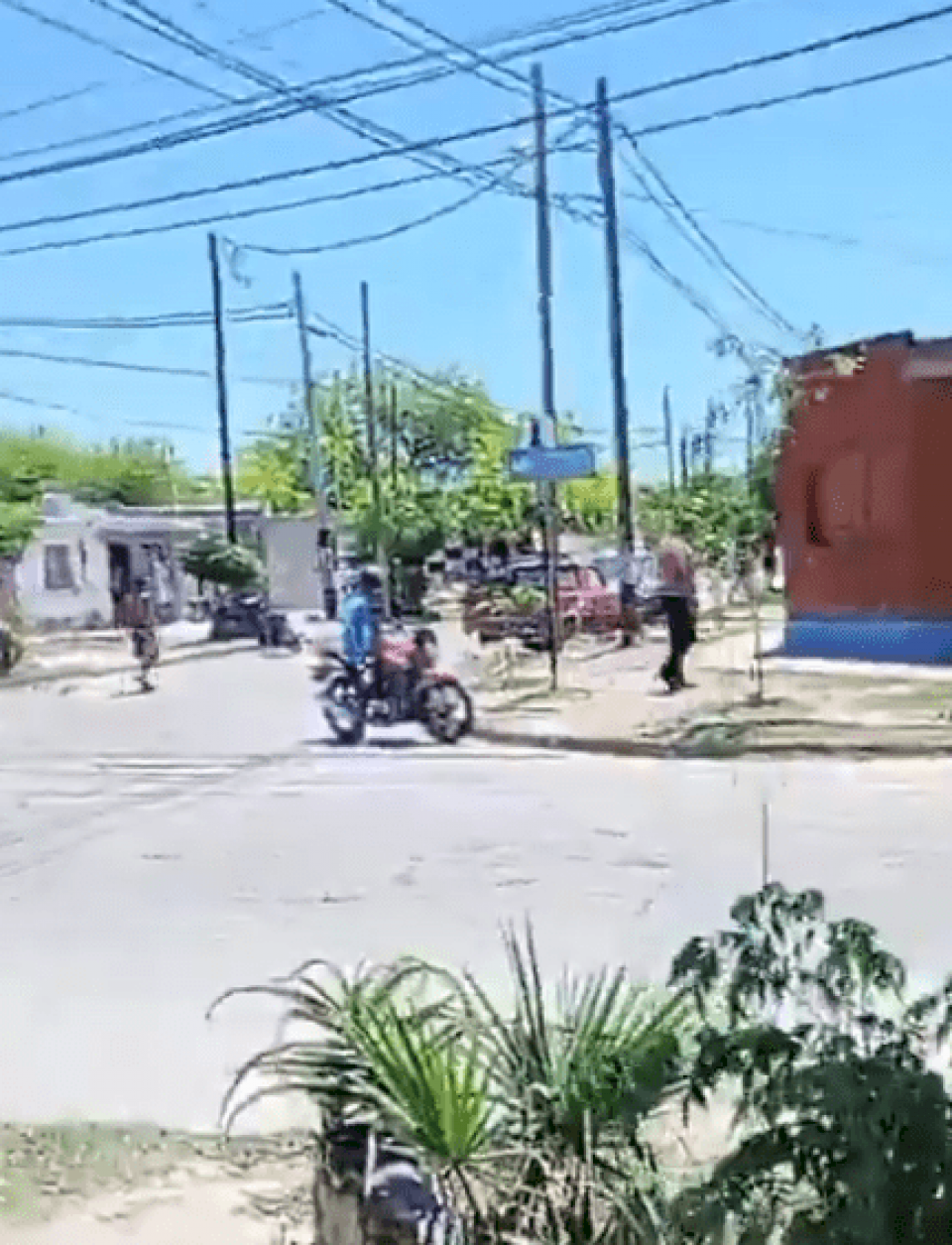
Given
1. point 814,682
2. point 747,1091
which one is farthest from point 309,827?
point 747,1091

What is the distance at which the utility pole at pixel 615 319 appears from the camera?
11.3 feet

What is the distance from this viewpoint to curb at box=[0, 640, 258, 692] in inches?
244

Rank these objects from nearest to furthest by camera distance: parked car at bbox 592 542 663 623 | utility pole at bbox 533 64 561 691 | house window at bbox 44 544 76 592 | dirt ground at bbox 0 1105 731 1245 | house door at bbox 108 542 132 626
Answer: dirt ground at bbox 0 1105 731 1245 < utility pole at bbox 533 64 561 691 < parked car at bbox 592 542 663 623 < house door at bbox 108 542 132 626 < house window at bbox 44 544 76 592

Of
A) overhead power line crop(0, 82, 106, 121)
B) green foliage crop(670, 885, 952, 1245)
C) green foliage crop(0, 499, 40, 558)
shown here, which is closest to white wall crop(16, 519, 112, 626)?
green foliage crop(0, 499, 40, 558)

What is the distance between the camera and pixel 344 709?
5.83 metres

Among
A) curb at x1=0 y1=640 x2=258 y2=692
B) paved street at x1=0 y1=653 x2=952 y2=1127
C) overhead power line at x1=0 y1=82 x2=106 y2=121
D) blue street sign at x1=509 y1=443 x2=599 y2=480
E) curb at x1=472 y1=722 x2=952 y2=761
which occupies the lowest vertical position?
Result: paved street at x1=0 y1=653 x2=952 y2=1127

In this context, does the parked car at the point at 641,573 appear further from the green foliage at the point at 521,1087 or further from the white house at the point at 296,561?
the green foliage at the point at 521,1087

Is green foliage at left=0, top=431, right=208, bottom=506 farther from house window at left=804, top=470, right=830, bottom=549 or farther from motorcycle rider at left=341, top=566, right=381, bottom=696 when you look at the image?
house window at left=804, top=470, right=830, bottom=549

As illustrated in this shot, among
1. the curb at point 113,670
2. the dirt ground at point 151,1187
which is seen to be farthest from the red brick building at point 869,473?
the curb at point 113,670

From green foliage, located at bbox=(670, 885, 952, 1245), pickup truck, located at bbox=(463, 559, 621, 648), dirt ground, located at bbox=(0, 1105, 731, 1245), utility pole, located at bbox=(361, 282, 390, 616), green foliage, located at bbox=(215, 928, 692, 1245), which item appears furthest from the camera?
pickup truck, located at bbox=(463, 559, 621, 648)

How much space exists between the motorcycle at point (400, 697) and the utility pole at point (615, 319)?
1627 mm

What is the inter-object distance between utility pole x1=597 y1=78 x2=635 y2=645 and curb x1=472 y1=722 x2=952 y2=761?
5.14 feet

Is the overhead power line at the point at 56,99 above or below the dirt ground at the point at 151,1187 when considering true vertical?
above

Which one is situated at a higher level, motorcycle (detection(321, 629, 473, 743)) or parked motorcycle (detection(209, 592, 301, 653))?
parked motorcycle (detection(209, 592, 301, 653))
